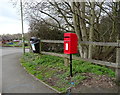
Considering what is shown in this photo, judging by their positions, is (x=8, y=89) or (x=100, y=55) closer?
(x=8, y=89)

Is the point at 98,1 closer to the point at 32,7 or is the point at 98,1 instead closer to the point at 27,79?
the point at 32,7

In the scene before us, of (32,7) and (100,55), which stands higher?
(32,7)

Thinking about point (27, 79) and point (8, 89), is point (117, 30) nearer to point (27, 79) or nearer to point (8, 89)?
point (27, 79)

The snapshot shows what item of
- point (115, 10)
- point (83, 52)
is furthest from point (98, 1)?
point (83, 52)

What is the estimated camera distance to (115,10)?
6.32m

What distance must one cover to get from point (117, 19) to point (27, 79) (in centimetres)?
561

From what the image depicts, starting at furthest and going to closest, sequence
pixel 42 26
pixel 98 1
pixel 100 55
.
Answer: pixel 42 26 < pixel 100 55 < pixel 98 1

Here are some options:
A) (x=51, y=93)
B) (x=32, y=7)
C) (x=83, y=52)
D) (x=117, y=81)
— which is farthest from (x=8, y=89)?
(x=32, y=7)

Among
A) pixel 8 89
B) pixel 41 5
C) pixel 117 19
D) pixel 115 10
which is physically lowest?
pixel 8 89

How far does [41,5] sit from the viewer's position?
675 centimetres

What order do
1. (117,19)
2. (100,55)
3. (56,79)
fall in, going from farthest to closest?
(100,55)
(117,19)
(56,79)

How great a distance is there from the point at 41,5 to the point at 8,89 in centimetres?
529

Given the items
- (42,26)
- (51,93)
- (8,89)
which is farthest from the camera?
(42,26)

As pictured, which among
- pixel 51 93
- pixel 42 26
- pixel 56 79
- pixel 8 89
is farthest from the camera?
pixel 42 26
